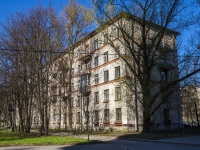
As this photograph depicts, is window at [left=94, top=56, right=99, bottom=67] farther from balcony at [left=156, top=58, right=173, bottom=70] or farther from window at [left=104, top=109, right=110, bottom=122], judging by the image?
balcony at [left=156, top=58, right=173, bottom=70]

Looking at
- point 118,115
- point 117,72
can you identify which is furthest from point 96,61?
point 118,115

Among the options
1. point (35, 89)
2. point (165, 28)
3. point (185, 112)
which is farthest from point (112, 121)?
point (185, 112)

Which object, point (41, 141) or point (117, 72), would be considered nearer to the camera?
point (41, 141)

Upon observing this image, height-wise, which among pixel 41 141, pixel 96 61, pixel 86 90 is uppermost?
pixel 96 61

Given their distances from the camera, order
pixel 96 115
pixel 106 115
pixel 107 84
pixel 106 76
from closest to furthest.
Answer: pixel 106 115 < pixel 107 84 < pixel 106 76 < pixel 96 115

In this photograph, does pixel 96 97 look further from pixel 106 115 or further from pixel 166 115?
pixel 166 115

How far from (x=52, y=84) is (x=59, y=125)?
26.5m

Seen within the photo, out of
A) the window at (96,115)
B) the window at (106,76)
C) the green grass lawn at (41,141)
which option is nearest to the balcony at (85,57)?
the window at (106,76)

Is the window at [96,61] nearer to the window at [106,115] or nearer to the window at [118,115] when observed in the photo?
the window at [106,115]

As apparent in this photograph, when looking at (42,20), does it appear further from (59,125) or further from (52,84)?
(59,125)

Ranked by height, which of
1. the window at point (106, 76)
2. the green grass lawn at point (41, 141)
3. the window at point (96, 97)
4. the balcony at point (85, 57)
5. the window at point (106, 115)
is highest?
the balcony at point (85, 57)

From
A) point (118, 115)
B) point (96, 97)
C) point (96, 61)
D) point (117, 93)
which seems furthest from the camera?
point (96, 61)

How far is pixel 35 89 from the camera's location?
27109 millimetres

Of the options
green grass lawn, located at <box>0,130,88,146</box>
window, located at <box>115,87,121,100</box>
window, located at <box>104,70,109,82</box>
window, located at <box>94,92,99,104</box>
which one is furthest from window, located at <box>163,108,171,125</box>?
green grass lawn, located at <box>0,130,88,146</box>
